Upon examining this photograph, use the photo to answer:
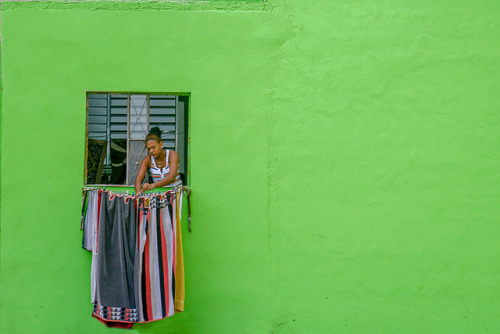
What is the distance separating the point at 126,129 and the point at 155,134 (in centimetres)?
31

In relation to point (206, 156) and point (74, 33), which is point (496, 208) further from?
point (74, 33)

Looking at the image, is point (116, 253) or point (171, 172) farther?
point (171, 172)

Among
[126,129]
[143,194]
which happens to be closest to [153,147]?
[126,129]

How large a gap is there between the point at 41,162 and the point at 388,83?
131 inches

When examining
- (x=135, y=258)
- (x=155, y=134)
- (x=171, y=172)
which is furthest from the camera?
(x=155, y=134)

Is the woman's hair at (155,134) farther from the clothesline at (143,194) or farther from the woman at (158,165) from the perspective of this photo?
the clothesline at (143,194)

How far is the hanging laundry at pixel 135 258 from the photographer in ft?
15.3

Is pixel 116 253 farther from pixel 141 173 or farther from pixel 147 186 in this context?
pixel 141 173

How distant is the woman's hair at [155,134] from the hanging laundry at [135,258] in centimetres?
60

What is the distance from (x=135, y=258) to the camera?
4707mm

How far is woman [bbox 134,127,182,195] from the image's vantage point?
201 inches

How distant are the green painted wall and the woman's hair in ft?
1.27

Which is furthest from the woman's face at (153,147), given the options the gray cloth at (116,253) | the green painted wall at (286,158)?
the gray cloth at (116,253)

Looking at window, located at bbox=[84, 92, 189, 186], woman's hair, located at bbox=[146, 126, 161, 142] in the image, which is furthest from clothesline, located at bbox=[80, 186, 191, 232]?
woman's hair, located at bbox=[146, 126, 161, 142]
